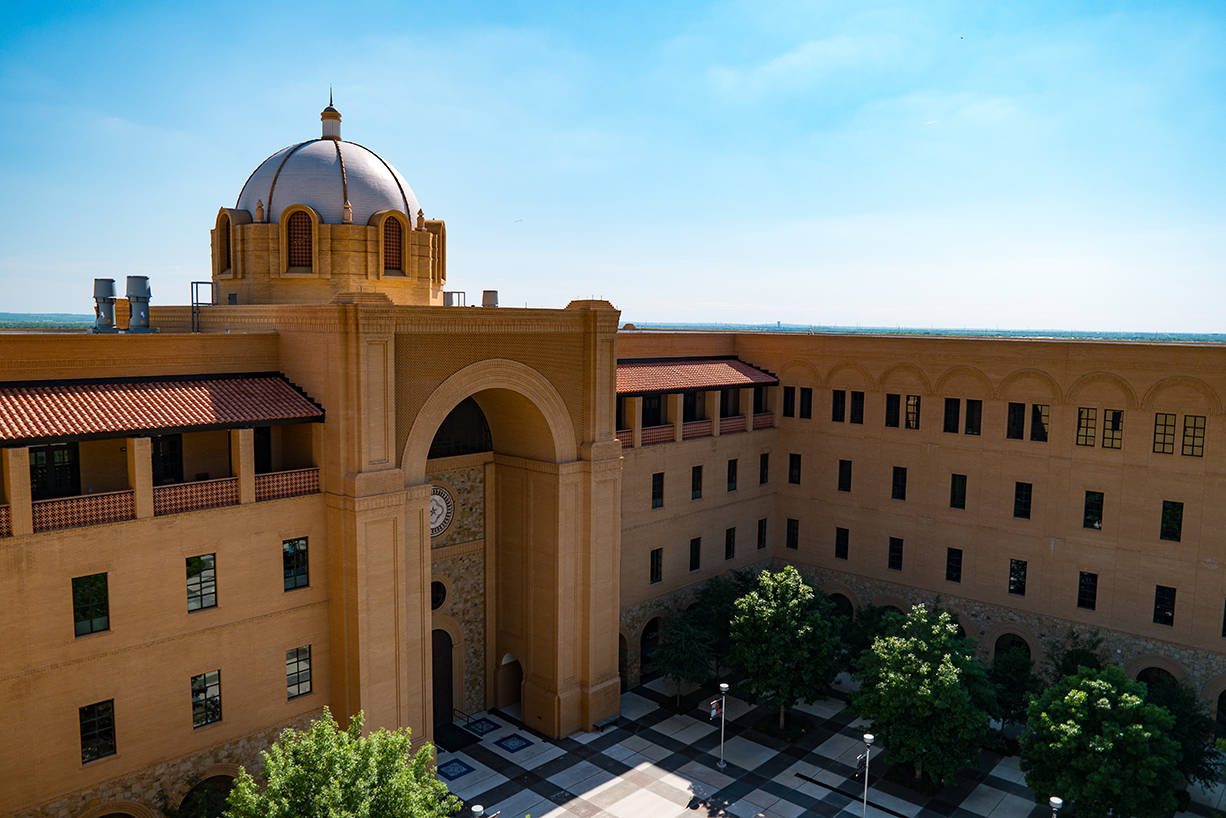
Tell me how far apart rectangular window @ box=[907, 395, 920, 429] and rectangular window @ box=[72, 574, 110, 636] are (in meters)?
30.2

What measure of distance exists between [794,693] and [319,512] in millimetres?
17539

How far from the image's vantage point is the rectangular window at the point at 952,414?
1374 inches

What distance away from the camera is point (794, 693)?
1168 inches

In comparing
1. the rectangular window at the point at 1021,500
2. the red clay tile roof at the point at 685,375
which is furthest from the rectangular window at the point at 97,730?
the rectangular window at the point at 1021,500

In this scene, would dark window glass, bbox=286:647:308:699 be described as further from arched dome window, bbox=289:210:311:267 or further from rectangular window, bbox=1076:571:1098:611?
rectangular window, bbox=1076:571:1098:611

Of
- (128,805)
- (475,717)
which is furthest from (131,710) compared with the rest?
(475,717)

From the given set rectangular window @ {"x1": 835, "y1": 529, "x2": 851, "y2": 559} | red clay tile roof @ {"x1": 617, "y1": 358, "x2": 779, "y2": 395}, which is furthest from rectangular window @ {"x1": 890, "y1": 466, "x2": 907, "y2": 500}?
red clay tile roof @ {"x1": 617, "y1": 358, "x2": 779, "y2": 395}

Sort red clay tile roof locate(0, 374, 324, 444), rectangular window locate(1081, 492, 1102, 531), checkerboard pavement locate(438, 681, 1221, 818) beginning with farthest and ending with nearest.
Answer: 1. rectangular window locate(1081, 492, 1102, 531)
2. checkerboard pavement locate(438, 681, 1221, 818)
3. red clay tile roof locate(0, 374, 324, 444)

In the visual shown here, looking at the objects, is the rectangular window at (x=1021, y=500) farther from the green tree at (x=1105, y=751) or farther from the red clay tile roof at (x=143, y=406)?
the red clay tile roof at (x=143, y=406)

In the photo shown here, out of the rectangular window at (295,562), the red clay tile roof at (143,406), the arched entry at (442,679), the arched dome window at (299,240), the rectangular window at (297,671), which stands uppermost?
the arched dome window at (299,240)

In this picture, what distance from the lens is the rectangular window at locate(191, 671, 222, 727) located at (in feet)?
71.9

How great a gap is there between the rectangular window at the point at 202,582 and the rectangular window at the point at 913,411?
27.7 metres

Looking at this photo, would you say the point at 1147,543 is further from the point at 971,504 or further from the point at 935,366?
the point at 935,366

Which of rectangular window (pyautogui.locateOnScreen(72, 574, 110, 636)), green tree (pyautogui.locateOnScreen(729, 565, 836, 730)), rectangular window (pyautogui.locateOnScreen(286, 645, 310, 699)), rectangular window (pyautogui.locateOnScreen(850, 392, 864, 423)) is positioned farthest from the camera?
rectangular window (pyautogui.locateOnScreen(850, 392, 864, 423))
